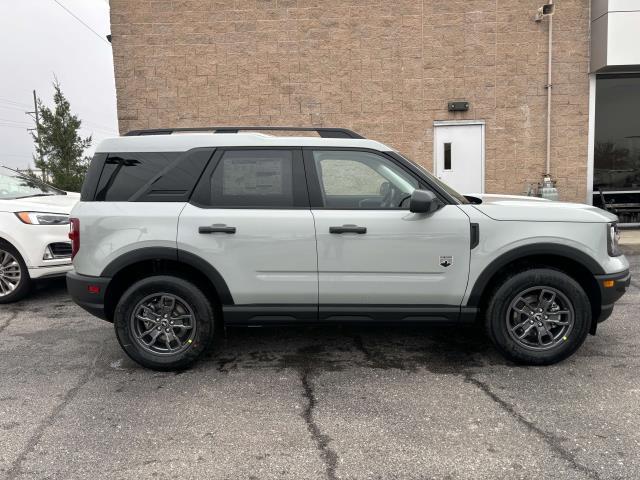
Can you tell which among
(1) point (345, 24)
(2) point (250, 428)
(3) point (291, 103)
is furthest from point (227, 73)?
(2) point (250, 428)

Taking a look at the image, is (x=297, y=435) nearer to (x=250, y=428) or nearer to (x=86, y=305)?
(x=250, y=428)

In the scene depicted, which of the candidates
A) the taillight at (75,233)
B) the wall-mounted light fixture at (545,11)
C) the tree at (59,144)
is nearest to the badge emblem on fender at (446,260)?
the taillight at (75,233)

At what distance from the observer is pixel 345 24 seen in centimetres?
1084

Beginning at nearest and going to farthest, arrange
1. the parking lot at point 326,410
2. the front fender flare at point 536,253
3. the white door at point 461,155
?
the parking lot at point 326,410 → the front fender flare at point 536,253 → the white door at point 461,155

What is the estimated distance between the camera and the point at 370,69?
35.9ft

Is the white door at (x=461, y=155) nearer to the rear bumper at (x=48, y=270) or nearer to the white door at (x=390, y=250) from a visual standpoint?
the white door at (x=390, y=250)

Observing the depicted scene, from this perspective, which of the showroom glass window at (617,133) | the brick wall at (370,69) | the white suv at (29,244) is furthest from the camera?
the showroom glass window at (617,133)

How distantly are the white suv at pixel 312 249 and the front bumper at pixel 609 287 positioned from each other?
0.04ft

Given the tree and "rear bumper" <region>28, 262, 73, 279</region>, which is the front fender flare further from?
the tree

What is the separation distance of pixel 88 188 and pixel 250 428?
232 cm

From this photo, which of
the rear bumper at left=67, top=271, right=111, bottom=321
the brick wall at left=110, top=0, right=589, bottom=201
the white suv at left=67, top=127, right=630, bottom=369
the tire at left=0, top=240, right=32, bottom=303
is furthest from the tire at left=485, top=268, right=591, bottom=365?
the brick wall at left=110, top=0, right=589, bottom=201

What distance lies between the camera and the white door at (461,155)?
36.6ft

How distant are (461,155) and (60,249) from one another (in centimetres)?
818

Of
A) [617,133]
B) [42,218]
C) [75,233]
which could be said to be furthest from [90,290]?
[617,133]
